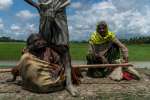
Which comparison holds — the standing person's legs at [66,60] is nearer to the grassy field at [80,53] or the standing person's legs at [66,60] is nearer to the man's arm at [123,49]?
the man's arm at [123,49]

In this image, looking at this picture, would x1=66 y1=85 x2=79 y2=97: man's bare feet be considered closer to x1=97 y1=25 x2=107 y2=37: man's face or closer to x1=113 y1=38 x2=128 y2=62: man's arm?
x1=113 y1=38 x2=128 y2=62: man's arm

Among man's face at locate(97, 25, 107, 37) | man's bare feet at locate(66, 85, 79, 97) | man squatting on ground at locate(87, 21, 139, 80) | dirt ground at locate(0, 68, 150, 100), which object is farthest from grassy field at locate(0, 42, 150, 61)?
man's bare feet at locate(66, 85, 79, 97)

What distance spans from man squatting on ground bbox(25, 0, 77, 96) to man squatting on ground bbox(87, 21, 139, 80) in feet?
6.78

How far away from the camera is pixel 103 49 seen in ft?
40.1

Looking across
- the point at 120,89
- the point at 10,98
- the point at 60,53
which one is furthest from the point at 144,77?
the point at 10,98

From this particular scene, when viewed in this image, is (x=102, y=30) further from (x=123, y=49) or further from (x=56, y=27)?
(x=56, y=27)

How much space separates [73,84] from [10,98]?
1703 millimetres

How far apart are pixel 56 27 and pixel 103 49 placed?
8.68 feet

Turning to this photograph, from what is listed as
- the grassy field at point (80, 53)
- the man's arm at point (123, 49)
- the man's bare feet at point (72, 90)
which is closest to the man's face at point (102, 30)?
the man's arm at point (123, 49)

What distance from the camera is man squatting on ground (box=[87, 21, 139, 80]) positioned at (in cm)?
1189

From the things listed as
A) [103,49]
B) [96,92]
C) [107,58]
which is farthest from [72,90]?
[103,49]

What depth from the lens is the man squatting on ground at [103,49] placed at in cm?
1189

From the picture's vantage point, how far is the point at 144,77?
1215 centimetres

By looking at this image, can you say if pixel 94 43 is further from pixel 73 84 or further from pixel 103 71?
pixel 73 84
